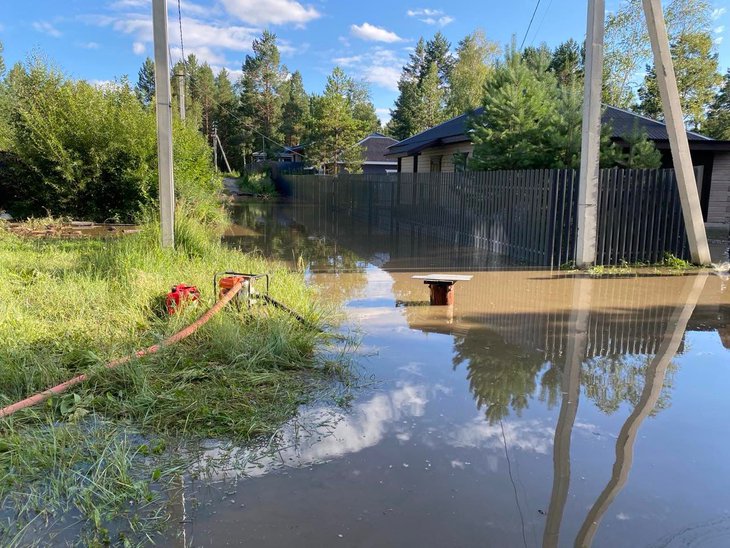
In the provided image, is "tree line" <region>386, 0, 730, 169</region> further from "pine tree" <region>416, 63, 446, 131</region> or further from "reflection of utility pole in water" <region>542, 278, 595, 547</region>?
"reflection of utility pole in water" <region>542, 278, 595, 547</region>

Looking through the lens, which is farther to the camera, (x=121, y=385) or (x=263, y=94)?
(x=263, y=94)

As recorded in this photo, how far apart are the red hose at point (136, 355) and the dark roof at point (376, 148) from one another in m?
38.9

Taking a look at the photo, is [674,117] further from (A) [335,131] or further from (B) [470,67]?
(B) [470,67]

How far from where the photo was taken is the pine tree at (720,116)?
3522 centimetres

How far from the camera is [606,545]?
2871 millimetres

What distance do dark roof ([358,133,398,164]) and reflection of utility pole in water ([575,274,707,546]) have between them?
38.0 m

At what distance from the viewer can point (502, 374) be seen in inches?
211

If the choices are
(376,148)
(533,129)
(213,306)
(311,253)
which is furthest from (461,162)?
(376,148)

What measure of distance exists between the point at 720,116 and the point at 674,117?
101ft

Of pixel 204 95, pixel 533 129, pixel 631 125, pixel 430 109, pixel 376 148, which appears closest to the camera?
pixel 533 129

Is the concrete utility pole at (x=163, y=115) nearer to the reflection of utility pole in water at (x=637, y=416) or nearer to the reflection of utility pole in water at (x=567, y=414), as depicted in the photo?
the reflection of utility pole in water at (x=567, y=414)

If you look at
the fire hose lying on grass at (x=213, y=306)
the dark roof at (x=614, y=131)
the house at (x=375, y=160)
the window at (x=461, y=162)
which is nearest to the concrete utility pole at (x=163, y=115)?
the fire hose lying on grass at (x=213, y=306)

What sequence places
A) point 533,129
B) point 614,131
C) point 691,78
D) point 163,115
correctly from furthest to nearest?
point 691,78 → point 614,131 → point 533,129 → point 163,115

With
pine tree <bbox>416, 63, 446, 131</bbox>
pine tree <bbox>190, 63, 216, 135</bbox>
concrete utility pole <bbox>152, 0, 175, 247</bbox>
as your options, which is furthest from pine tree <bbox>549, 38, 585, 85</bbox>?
pine tree <bbox>190, 63, 216, 135</bbox>
